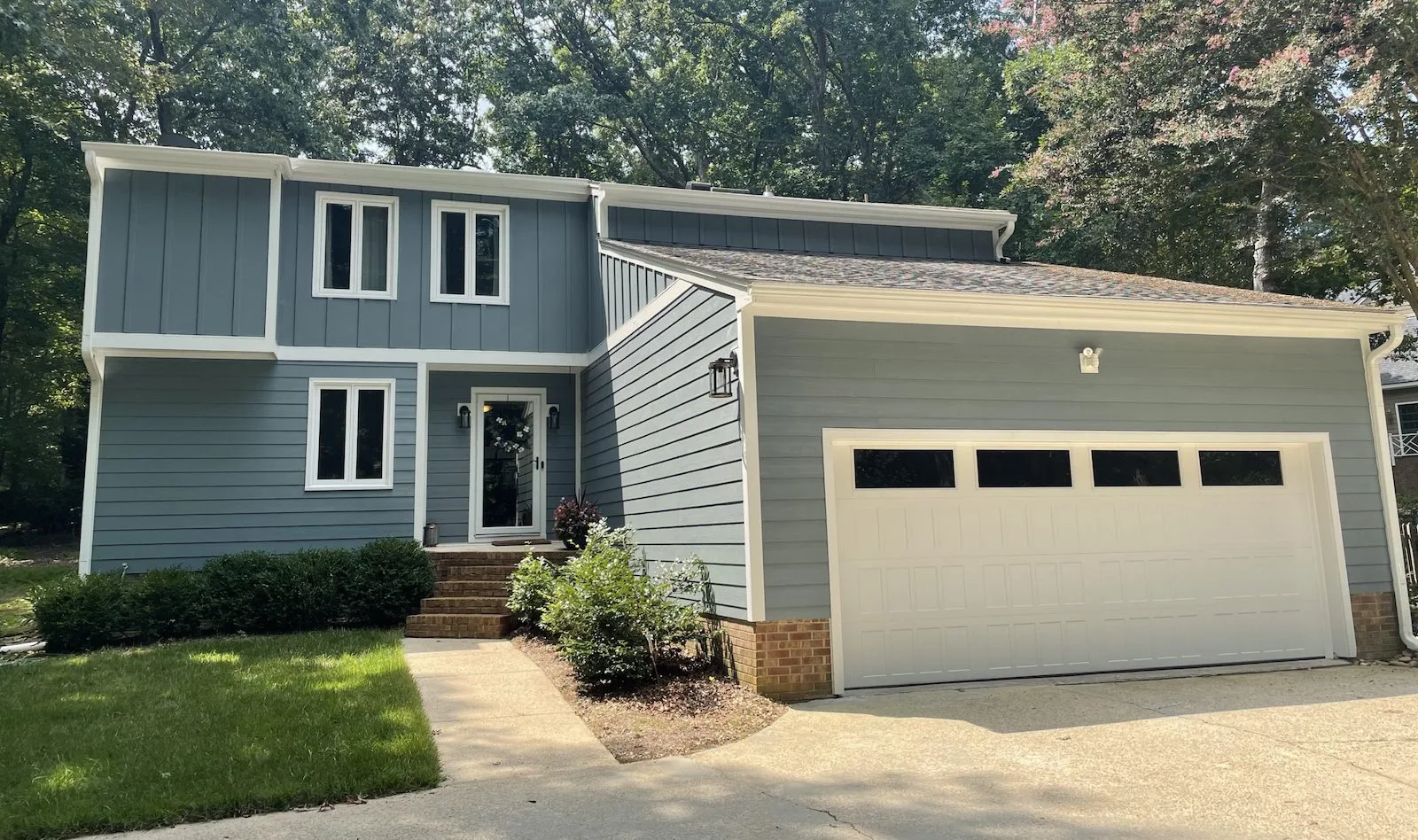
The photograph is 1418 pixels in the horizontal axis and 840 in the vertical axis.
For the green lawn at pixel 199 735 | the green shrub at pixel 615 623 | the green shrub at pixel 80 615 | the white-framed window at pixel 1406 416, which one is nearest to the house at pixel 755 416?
the green shrub at pixel 615 623

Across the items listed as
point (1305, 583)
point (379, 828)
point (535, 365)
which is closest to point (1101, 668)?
point (1305, 583)

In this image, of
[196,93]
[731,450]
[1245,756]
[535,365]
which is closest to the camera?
[1245,756]

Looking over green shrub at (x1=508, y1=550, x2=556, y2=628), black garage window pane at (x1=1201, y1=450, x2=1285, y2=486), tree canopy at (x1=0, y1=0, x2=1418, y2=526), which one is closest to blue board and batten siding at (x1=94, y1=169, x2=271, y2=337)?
green shrub at (x1=508, y1=550, x2=556, y2=628)

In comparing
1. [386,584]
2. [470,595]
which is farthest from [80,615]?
[470,595]

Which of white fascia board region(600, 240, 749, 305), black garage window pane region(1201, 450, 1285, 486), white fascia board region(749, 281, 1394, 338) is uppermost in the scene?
white fascia board region(600, 240, 749, 305)

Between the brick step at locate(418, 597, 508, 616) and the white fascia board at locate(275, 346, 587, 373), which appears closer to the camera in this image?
the brick step at locate(418, 597, 508, 616)

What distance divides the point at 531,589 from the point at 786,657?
3.14 metres

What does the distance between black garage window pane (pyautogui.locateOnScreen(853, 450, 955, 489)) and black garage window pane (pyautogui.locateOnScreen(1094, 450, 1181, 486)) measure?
1367 millimetres

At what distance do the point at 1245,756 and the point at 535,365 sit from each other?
866 centimetres

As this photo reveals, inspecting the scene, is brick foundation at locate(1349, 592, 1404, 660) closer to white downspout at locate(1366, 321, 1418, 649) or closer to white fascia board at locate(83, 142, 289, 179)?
white downspout at locate(1366, 321, 1418, 649)

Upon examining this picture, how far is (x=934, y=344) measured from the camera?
696 cm

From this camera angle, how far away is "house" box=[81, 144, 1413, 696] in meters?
6.67

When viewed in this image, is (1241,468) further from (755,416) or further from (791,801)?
(791,801)

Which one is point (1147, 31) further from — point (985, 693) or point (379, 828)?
point (379, 828)
